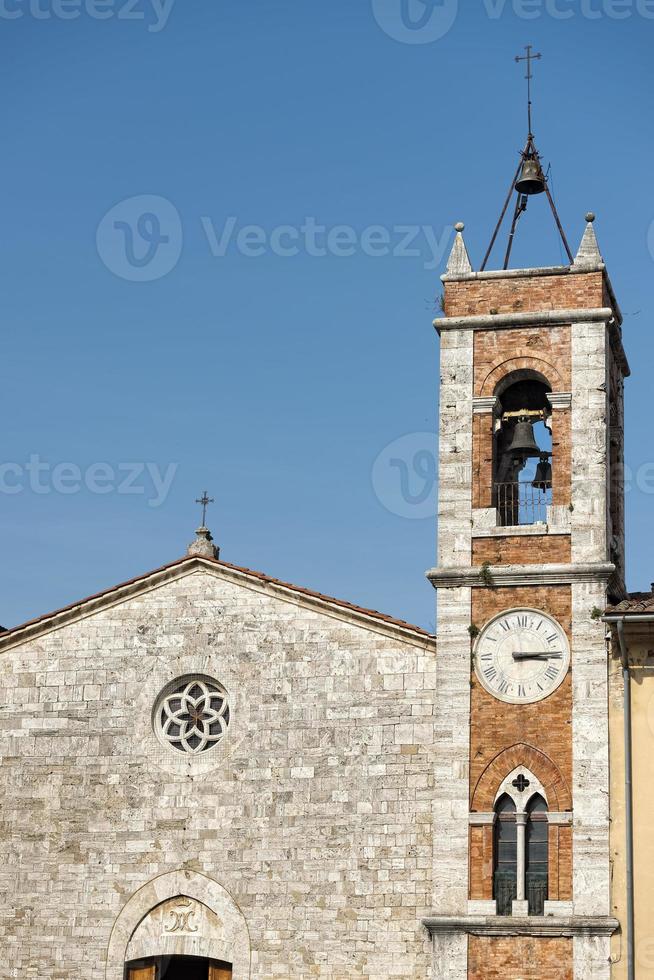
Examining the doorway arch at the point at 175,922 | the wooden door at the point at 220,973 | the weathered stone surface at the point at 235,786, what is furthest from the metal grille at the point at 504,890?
the wooden door at the point at 220,973

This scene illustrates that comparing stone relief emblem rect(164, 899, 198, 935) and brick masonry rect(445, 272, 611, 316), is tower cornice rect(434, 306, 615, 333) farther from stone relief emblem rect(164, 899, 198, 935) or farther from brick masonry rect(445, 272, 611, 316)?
stone relief emblem rect(164, 899, 198, 935)

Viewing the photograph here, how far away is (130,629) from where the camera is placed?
25.0 metres

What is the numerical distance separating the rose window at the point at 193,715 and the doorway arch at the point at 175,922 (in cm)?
192

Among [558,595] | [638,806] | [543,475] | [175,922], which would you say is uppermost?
[543,475]

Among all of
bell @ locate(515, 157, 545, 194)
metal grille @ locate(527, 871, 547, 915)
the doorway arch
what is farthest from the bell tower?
the doorway arch

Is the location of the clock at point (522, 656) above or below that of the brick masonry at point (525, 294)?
below

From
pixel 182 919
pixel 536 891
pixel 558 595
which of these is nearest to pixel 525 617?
pixel 558 595

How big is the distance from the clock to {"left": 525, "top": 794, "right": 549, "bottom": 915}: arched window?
150 cm

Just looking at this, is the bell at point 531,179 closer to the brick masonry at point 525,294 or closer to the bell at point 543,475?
the brick masonry at point 525,294

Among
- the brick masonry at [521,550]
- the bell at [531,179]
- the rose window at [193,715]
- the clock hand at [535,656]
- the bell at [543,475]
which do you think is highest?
the bell at [531,179]

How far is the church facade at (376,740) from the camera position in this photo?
2236 centimetres

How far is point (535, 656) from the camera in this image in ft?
75.6

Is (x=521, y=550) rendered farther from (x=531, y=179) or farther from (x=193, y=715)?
(x=531, y=179)

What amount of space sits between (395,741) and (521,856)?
2.43 meters
